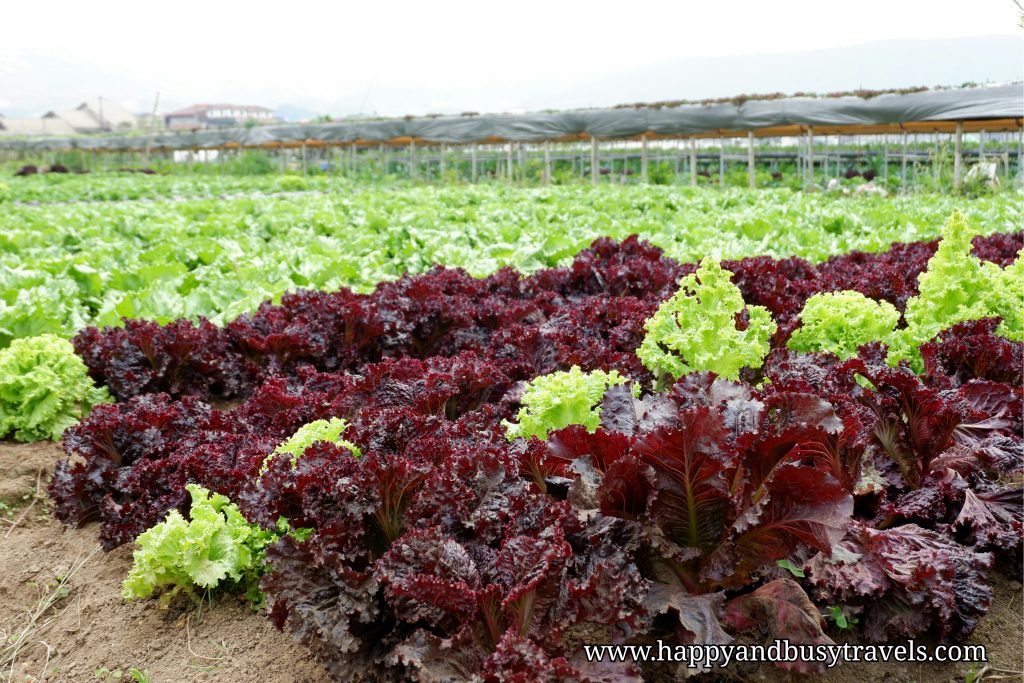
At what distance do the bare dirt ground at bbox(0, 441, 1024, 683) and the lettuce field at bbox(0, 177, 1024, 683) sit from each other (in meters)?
0.04

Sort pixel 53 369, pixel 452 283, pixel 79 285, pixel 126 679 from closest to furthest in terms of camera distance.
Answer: pixel 126 679
pixel 53 369
pixel 452 283
pixel 79 285

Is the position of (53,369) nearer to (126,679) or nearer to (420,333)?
(420,333)

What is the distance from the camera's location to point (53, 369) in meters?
4.95

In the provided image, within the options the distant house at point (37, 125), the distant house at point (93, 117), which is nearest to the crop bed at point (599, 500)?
the distant house at point (93, 117)

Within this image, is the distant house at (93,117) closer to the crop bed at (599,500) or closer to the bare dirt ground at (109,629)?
the bare dirt ground at (109,629)

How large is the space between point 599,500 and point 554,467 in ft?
0.81

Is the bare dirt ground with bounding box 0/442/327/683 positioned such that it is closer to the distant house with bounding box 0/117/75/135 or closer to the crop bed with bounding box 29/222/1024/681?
the crop bed with bounding box 29/222/1024/681

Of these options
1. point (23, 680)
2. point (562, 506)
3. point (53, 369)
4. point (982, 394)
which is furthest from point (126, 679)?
point (982, 394)

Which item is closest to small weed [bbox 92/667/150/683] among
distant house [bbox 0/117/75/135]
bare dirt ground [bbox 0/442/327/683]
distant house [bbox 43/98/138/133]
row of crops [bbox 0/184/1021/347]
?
bare dirt ground [bbox 0/442/327/683]

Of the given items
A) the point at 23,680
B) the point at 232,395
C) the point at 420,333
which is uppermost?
the point at 420,333

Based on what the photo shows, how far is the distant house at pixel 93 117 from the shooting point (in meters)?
155

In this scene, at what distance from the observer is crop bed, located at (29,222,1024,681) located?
2.35m

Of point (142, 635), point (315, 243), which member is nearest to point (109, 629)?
point (142, 635)

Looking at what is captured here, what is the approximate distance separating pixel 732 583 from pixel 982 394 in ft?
5.56
